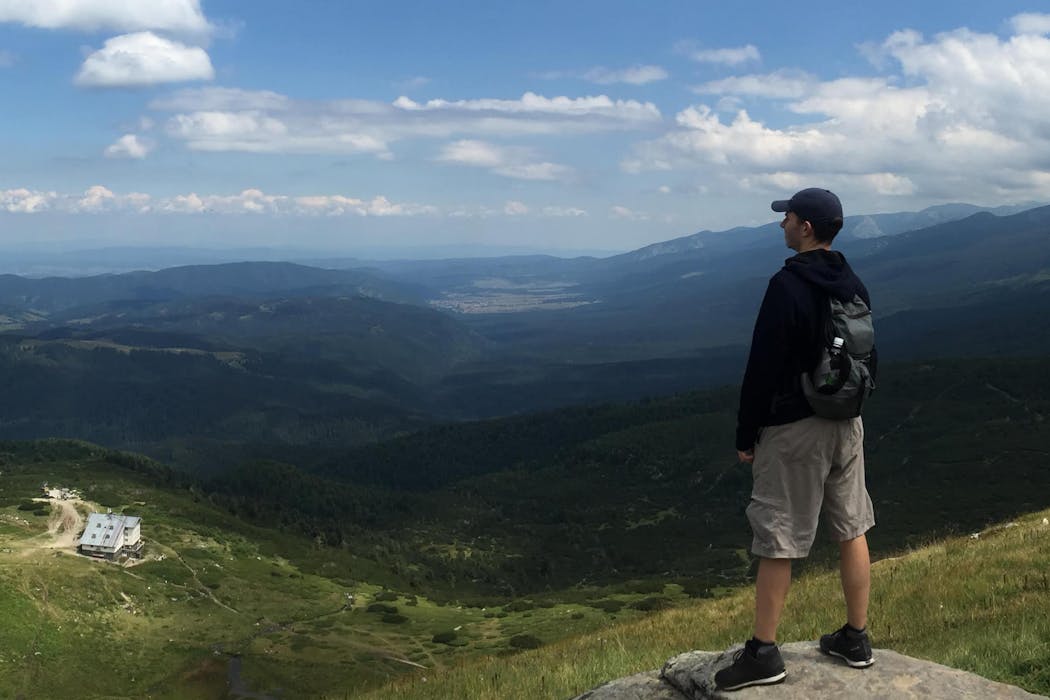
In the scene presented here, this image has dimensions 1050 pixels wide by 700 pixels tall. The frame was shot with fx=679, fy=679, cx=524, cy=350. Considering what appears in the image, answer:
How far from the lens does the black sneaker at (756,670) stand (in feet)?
22.0

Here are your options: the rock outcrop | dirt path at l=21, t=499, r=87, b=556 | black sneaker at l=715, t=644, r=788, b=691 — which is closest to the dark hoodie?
black sneaker at l=715, t=644, r=788, b=691

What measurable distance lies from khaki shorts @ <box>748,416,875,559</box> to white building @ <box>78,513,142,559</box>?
91738 mm

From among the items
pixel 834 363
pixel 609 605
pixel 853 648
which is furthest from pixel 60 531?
pixel 834 363

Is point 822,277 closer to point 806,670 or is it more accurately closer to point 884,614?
point 806,670

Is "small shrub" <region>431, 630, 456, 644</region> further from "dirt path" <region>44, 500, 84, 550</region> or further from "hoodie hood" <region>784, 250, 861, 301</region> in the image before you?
"hoodie hood" <region>784, 250, 861, 301</region>

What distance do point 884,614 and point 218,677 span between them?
2370 inches

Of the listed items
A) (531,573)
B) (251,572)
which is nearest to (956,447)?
(531,573)

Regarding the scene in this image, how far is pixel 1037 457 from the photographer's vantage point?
508 feet

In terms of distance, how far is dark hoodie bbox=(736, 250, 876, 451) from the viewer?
6691 millimetres

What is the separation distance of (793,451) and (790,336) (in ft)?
3.72

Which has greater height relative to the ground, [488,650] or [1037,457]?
[488,650]

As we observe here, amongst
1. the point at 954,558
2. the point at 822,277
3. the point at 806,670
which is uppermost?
the point at 822,277

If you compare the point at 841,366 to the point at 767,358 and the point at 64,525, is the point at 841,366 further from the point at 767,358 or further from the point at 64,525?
the point at 64,525

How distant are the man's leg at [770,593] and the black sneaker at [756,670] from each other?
0.14 meters
